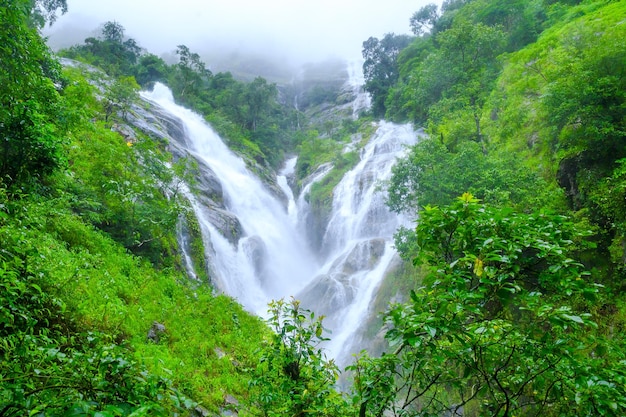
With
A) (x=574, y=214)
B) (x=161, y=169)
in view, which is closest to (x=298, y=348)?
(x=574, y=214)

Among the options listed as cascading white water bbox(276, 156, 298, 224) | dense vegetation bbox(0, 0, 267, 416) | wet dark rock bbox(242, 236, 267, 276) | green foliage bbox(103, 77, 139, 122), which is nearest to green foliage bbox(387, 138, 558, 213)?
dense vegetation bbox(0, 0, 267, 416)

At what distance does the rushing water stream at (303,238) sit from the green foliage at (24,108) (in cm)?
1085

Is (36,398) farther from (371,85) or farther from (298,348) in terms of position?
(371,85)

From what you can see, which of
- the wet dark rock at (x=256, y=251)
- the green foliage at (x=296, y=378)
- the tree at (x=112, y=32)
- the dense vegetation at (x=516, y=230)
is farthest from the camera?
the tree at (x=112, y=32)

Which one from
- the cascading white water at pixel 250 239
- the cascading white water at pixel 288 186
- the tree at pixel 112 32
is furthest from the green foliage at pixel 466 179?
the tree at pixel 112 32

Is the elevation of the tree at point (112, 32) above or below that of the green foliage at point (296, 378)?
above

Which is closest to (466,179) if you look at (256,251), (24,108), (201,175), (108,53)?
(24,108)

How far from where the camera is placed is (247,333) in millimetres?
8555

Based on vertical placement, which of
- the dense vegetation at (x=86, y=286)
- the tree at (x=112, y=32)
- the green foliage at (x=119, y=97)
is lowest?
the dense vegetation at (x=86, y=286)

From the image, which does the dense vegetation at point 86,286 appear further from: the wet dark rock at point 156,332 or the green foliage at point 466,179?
the green foliage at point 466,179

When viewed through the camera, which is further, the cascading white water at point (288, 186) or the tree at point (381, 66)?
the tree at point (381, 66)

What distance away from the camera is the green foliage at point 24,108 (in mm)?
4121

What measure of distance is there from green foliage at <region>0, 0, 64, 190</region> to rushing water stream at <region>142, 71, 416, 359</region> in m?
10.9

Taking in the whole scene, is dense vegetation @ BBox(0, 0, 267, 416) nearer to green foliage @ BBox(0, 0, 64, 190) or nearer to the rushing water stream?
green foliage @ BBox(0, 0, 64, 190)
